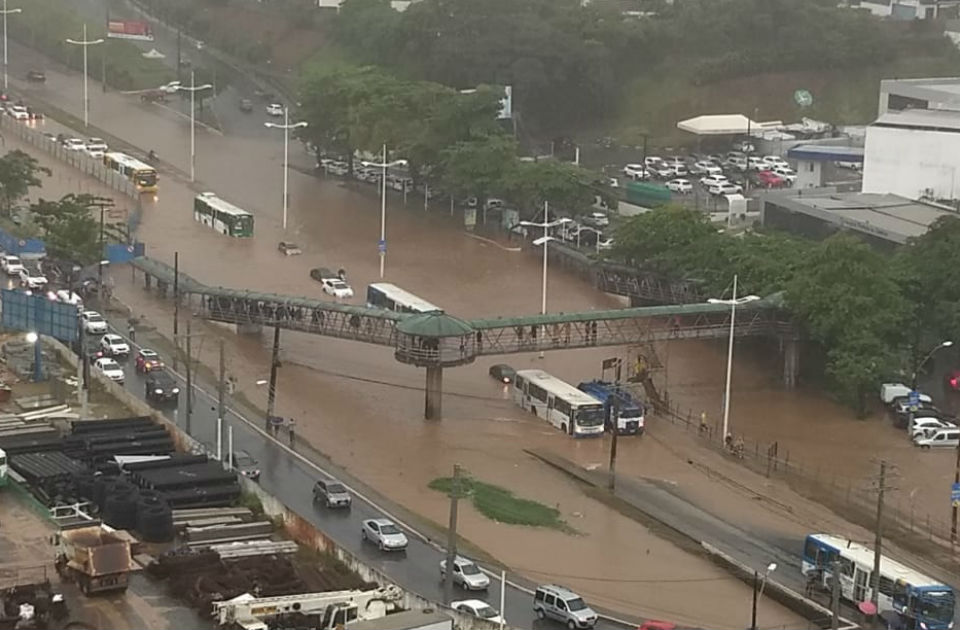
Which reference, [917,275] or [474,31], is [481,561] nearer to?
[917,275]

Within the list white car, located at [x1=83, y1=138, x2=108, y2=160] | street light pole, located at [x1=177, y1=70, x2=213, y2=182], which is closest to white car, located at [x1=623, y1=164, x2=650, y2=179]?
street light pole, located at [x1=177, y1=70, x2=213, y2=182]

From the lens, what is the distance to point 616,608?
24.8 m

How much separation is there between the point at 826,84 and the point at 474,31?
11.8 metres

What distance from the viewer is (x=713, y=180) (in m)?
55.8

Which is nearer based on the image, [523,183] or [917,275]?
[917,275]

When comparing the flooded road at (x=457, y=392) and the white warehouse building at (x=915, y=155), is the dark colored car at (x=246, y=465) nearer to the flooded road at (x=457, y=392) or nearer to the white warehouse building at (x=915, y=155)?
the flooded road at (x=457, y=392)

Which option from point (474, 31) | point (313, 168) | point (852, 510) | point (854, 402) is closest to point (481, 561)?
point (852, 510)

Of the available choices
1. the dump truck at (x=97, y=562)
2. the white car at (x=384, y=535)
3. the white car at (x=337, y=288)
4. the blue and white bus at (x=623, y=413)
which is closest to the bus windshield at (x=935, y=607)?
the white car at (x=384, y=535)

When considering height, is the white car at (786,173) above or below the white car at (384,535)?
above

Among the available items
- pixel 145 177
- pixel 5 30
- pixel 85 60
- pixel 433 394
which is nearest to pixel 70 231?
pixel 145 177

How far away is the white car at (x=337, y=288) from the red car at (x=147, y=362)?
694 cm

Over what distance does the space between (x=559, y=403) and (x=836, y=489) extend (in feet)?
15.2

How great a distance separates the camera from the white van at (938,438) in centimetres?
3272

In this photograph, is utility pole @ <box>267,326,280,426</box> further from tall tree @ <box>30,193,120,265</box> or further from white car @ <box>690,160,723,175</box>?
white car @ <box>690,160,723,175</box>
